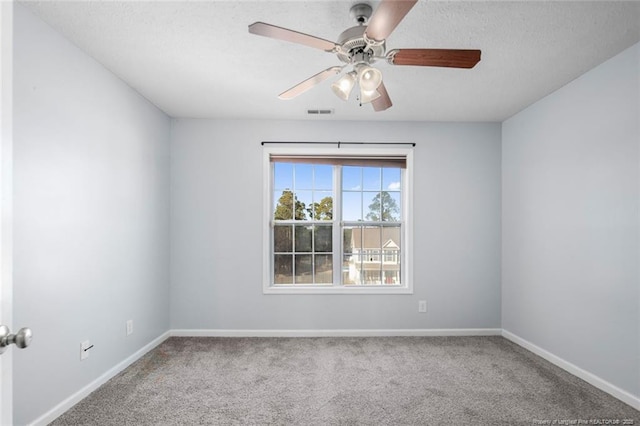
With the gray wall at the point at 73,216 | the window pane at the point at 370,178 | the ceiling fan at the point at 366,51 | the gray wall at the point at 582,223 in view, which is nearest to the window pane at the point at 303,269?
the window pane at the point at 370,178

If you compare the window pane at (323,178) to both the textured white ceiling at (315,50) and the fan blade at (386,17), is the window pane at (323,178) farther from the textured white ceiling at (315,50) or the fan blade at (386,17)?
the fan blade at (386,17)

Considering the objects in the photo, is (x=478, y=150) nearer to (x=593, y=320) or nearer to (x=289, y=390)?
(x=593, y=320)

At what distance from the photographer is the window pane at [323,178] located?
406 cm

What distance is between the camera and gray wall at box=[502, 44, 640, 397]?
93.0 inches

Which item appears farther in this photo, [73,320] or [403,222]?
[403,222]

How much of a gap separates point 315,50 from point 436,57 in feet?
3.05

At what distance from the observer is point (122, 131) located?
9.57 feet

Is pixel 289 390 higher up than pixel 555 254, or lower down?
lower down

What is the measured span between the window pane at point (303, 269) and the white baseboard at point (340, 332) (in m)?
0.58

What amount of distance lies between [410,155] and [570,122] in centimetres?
152

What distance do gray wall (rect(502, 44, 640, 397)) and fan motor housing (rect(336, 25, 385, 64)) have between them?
192cm

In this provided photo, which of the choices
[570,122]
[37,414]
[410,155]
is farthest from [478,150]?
[37,414]

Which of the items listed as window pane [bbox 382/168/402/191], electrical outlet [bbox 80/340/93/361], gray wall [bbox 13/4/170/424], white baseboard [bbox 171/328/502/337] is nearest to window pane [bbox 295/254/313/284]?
white baseboard [bbox 171/328/502/337]

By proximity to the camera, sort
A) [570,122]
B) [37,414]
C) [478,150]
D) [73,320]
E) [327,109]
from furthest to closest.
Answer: [478,150] → [327,109] → [570,122] → [73,320] → [37,414]
